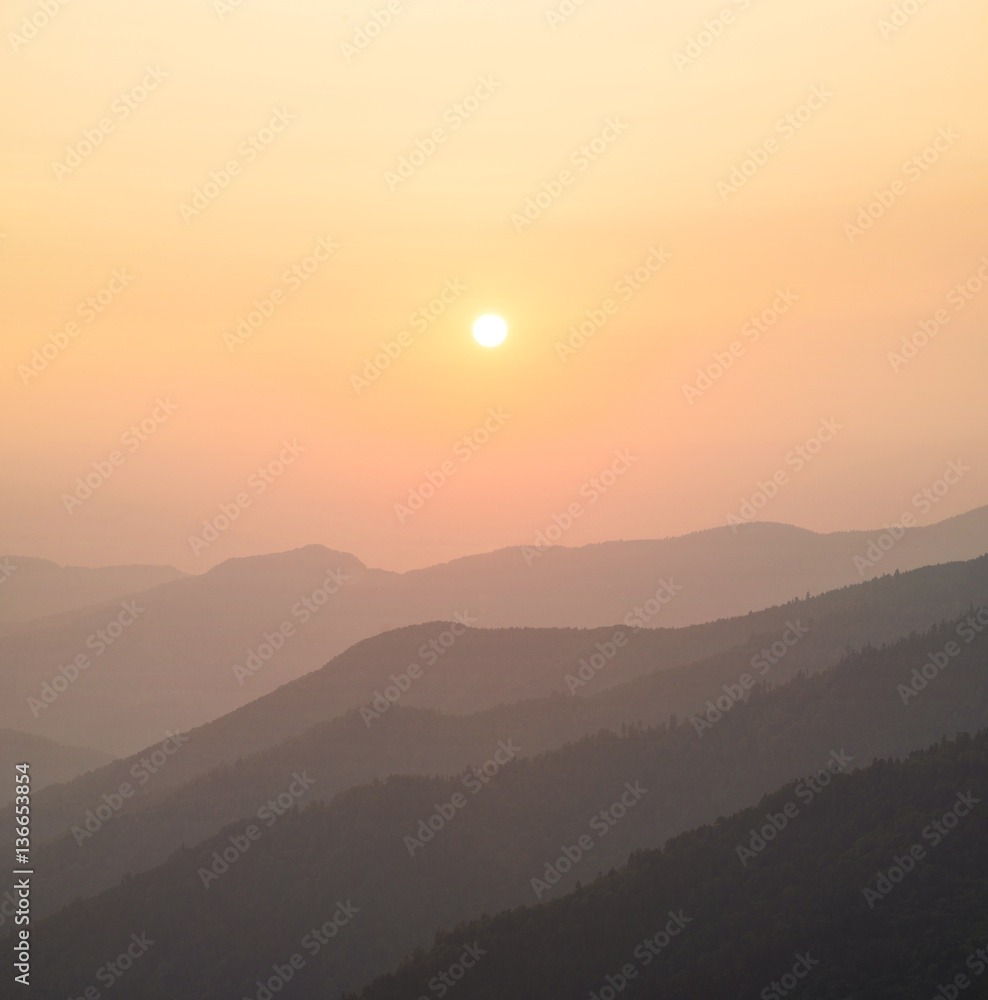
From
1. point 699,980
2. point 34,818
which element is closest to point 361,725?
point 34,818

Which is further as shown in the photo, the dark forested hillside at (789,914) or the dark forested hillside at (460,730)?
the dark forested hillside at (460,730)

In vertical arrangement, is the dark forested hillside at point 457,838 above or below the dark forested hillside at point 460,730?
below

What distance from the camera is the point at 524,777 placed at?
124m

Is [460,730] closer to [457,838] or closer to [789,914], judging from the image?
[457,838]

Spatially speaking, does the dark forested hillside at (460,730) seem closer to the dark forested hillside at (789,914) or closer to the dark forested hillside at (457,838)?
the dark forested hillside at (457,838)

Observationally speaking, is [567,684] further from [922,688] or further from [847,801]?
[847,801]

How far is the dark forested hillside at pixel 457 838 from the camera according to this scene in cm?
9850

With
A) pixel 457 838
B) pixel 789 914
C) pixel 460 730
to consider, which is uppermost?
pixel 460 730

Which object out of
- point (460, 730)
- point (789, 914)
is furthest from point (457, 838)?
point (789, 914)

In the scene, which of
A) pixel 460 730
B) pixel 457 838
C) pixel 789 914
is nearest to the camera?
pixel 789 914

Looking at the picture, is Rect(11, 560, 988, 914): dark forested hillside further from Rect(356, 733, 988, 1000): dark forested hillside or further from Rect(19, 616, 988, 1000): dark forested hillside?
Rect(356, 733, 988, 1000): dark forested hillside

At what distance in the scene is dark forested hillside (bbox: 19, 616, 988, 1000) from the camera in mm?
98500

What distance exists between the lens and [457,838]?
4422 inches

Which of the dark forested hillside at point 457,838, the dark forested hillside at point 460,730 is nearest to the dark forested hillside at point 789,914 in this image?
the dark forested hillside at point 457,838
